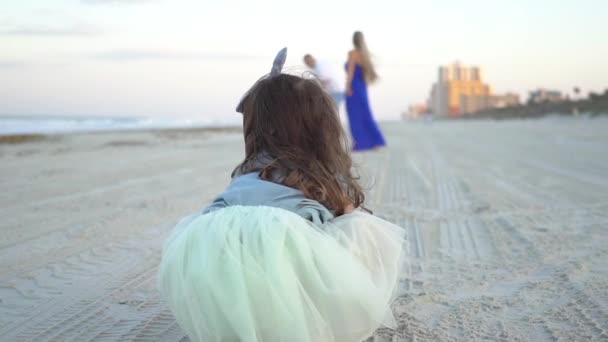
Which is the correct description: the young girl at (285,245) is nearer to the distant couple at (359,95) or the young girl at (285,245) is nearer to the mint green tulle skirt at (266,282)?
the mint green tulle skirt at (266,282)

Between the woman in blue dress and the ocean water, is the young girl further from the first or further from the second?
the ocean water

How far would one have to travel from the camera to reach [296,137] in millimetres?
2137

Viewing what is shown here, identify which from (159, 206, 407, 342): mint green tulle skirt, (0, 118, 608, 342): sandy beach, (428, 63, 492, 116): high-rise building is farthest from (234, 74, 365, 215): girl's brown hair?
(428, 63, 492, 116): high-rise building

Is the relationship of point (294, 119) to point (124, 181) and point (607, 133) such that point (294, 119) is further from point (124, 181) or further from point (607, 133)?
point (607, 133)

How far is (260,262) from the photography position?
184 cm

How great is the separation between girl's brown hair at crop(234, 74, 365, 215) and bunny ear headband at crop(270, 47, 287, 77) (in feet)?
0.17

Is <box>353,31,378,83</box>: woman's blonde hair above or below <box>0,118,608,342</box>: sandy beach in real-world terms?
above

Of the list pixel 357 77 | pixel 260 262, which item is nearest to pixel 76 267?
pixel 260 262

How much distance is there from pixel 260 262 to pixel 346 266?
12.0 inches

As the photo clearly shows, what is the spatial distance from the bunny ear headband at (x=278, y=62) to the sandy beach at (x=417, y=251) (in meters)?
1.15

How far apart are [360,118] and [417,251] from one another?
324 inches

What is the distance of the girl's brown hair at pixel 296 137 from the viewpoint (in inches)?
83.2

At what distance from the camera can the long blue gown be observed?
11328mm

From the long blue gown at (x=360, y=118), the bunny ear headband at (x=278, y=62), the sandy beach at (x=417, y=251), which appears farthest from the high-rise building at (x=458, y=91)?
the bunny ear headband at (x=278, y=62)
